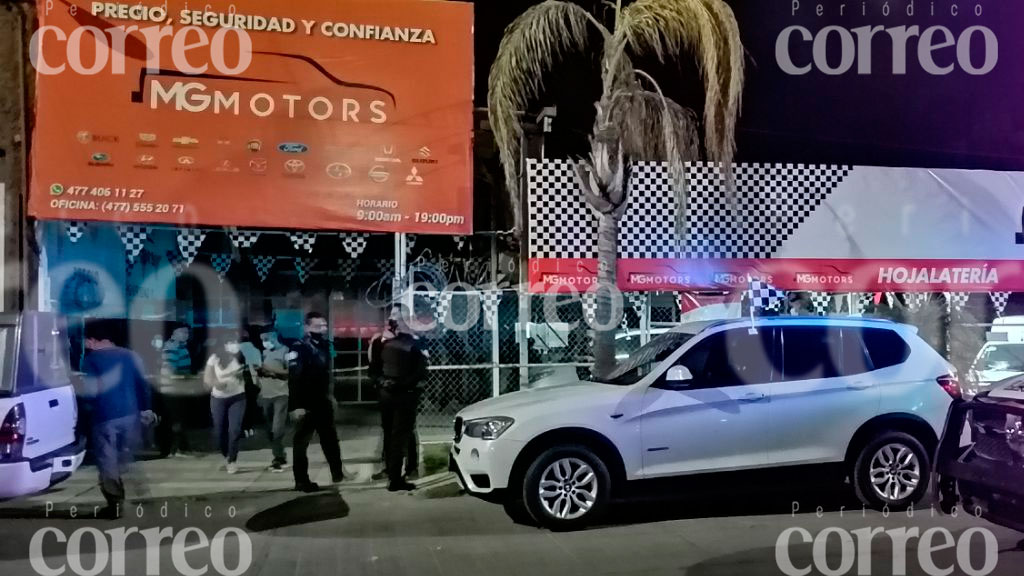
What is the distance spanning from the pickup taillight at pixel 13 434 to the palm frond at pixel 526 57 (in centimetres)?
582

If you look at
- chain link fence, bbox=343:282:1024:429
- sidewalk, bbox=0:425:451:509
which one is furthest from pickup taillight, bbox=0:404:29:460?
chain link fence, bbox=343:282:1024:429

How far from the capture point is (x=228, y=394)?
30.1 ft

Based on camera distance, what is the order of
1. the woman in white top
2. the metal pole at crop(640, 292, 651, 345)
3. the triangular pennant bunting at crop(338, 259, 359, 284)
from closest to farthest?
the woman in white top, the metal pole at crop(640, 292, 651, 345), the triangular pennant bunting at crop(338, 259, 359, 284)

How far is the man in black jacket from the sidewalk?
426 mm

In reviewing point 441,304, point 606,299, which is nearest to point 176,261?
point 441,304

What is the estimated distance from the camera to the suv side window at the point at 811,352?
7.48m

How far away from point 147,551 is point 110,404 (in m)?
1.48

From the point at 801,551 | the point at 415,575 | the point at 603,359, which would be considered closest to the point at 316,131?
the point at 603,359

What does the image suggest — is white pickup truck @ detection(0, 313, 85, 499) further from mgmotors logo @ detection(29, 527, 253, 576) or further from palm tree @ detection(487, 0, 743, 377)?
palm tree @ detection(487, 0, 743, 377)

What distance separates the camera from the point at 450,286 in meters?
11.9

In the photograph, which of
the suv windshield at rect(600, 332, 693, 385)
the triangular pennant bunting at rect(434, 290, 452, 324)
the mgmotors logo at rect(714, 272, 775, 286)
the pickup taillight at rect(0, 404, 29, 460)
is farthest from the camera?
the mgmotors logo at rect(714, 272, 775, 286)

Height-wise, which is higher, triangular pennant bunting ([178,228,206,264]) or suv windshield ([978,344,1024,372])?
triangular pennant bunting ([178,228,206,264])

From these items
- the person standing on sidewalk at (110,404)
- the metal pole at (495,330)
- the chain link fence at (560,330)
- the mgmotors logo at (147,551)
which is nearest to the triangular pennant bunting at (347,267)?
the chain link fence at (560,330)

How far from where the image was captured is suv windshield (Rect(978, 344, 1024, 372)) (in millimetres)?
11555
